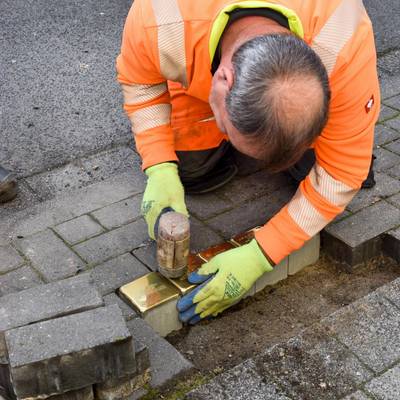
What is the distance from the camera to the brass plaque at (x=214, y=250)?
11.2ft

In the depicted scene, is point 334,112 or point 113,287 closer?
point 334,112

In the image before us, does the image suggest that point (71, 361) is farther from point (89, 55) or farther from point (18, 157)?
point (89, 55)

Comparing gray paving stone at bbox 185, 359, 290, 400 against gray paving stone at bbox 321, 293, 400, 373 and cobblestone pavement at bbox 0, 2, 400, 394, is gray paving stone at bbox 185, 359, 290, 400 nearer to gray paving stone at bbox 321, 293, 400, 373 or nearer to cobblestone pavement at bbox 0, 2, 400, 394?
cobblestone pavement at bbox 0, 2, 400, 394

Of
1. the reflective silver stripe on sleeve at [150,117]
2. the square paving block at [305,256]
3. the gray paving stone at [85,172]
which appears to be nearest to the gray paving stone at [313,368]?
the square paving block at [305,256]

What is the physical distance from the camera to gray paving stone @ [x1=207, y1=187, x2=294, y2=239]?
3676mm

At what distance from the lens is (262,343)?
10.4ft

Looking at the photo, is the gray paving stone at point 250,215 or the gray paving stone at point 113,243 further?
the gray paving stone at point 250,215

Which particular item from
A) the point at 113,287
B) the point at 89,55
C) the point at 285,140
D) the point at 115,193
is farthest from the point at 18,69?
the point at 285,140

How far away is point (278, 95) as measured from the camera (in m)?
2.24

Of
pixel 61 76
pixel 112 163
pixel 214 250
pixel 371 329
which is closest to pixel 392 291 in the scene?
pixel 371 329

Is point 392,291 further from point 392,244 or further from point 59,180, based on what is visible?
point 59,180

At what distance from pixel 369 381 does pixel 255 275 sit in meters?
0.72

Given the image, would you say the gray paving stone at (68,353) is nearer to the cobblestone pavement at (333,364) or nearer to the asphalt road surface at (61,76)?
the cobblestone pavement at (333,364)

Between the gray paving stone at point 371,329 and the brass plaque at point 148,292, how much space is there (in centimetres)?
71
